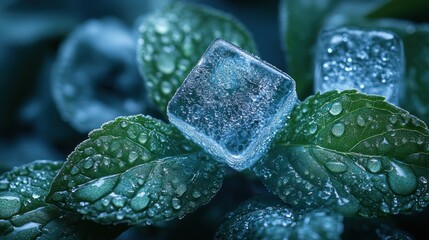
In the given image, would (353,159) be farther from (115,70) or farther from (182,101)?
(115,70)

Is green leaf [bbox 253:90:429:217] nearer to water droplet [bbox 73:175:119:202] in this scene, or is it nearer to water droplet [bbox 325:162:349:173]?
water droplet [bbox 325:162:349:173]

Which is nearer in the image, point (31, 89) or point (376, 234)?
point (376, 234)

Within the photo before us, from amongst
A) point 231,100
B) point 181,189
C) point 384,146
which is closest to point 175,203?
point 181,189

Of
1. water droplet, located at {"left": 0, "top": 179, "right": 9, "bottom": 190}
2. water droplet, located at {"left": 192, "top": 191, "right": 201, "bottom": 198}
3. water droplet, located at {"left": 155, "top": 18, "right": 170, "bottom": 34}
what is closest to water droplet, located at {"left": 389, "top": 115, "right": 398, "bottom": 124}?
water droplet, located at {"left": 192, "top": 191, "right": 201, "bottom": 198}

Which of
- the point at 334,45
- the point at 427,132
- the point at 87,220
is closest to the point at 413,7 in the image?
the point at 334,45

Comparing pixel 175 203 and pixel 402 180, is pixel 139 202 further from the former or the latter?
pixel 402 180
